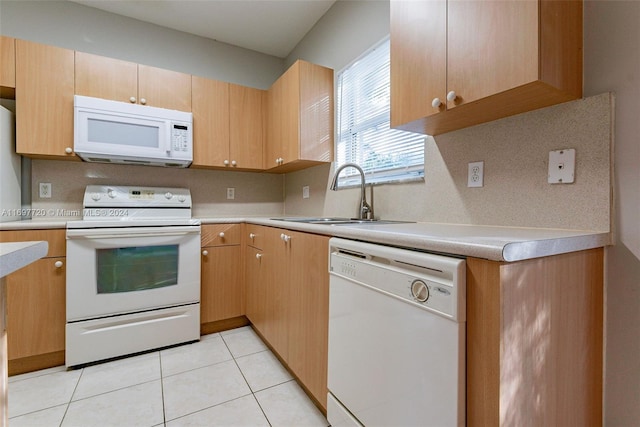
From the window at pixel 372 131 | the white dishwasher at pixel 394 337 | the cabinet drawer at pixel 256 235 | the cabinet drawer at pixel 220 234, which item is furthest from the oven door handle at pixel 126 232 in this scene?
the white dishwasher at pixel 394 337

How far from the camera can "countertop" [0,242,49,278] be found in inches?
19.4

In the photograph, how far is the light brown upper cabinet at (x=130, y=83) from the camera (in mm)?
2100

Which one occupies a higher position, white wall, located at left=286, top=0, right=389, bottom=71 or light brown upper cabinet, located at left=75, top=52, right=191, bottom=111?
white wall, located at left=286, top=0, right=389, bottom=71

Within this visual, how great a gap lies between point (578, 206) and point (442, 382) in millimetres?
755

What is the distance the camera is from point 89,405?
1454 mm

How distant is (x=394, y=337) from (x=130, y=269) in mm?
1787

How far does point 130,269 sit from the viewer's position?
75.9 inches

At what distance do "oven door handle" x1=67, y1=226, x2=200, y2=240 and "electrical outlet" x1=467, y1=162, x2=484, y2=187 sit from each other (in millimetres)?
1751

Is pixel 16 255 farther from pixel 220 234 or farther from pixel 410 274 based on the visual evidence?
pixel 220 234

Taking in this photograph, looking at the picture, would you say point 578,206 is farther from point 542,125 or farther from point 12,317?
point 12,317

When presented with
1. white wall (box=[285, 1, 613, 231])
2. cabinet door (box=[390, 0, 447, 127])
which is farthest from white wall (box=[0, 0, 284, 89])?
cabinet door (box=[390, 0, 447, 127])

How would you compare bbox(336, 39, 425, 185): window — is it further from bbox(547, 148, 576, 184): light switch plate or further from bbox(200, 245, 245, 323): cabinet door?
bbox(200, 245, 245, 323): cabinet door

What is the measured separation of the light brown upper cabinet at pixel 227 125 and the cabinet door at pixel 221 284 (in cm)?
81

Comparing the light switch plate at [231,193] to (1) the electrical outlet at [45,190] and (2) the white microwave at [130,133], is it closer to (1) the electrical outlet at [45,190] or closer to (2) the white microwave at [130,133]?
(2) the white microwave at [130,133]
